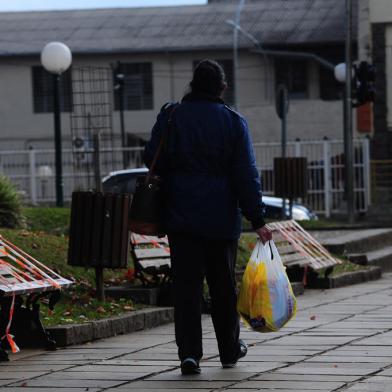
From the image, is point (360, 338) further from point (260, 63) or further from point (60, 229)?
point (260, 63)

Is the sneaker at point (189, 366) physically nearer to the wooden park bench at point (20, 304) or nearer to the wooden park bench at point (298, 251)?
the wooden park bench at point (20, 304)

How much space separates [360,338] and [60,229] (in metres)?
8.74

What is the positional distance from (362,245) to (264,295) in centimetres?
1283

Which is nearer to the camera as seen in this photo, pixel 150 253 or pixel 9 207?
pixel 150 253

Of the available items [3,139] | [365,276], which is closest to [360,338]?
[365,276]

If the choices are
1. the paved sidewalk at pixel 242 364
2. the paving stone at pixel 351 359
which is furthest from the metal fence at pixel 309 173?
the paving stone at pixel 351 359

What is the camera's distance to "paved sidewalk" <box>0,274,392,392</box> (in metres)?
8.16

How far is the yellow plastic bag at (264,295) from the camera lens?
349 inches

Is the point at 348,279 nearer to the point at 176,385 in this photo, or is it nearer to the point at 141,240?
the point at 141,240

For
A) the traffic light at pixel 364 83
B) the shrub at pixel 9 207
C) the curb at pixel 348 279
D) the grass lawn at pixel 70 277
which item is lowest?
the curb at pixel 348 279

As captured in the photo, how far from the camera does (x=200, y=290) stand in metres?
8.85

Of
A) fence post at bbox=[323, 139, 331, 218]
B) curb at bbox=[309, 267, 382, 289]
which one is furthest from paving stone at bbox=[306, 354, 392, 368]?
fence post at bbox=[323, 139, 331, 218]

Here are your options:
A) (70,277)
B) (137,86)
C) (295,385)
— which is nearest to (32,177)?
(70,277)

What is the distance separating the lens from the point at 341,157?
34.3 m
